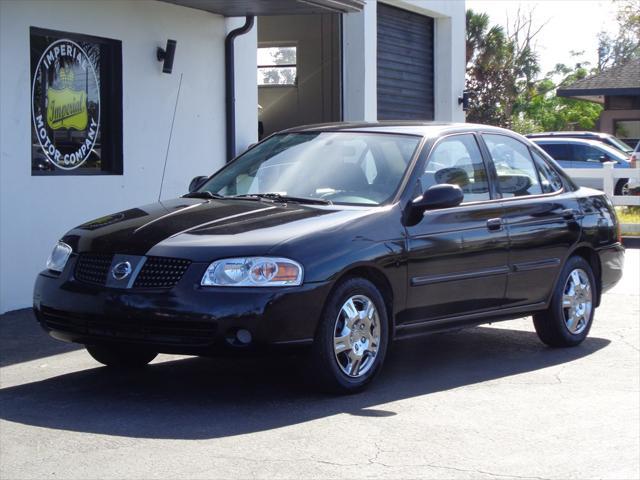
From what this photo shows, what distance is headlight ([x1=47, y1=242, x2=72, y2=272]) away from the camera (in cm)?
696

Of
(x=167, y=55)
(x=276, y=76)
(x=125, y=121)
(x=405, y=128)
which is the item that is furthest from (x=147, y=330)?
(x=276, y=76)

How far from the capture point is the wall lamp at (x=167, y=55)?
12312 millimetres

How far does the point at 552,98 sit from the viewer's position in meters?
61.4

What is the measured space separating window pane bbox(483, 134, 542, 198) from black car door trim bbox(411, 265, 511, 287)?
0.61 m

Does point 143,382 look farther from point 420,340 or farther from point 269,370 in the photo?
point 420,340

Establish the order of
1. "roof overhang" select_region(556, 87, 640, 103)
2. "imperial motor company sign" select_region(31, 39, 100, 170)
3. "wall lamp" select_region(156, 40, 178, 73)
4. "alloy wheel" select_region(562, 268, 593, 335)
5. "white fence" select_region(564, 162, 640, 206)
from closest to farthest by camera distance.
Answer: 1. "alloy wheel" select_region(562, 268, 593, 335)
2. "imperial motor company sign" select_region(31, 39, 100, 170)
3. "wall lamp" select_region(156, 40, 178, 73)
4. "white fence" select_region(564, 162, 640, 206)
5. "roof overhang" select_region(556, 87, 640, 103)

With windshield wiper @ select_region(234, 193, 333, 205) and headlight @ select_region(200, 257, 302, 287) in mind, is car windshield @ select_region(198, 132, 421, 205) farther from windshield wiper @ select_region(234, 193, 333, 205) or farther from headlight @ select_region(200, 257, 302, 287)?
headlight @ select_region(200, 257, 302, 287)

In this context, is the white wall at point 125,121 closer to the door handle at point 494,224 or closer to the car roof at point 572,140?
the door handle at point 494,224

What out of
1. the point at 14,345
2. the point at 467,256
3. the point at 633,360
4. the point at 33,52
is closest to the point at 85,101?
the point at 33,52

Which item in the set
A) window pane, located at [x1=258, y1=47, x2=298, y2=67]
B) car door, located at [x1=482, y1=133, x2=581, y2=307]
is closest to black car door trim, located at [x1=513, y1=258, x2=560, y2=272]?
car door, located at [x1=482, y1=133, x2=581, y2=307]

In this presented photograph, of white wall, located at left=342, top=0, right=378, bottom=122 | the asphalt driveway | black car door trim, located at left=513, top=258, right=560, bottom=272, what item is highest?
white wall, located at left=342, top=0, right=378, bottom=122

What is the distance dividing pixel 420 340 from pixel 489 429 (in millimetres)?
3045

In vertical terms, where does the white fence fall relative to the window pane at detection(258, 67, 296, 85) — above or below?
below

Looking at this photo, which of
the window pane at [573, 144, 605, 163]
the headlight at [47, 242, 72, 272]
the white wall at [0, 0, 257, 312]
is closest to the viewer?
the headlight at [47, 242, 72, 272]
